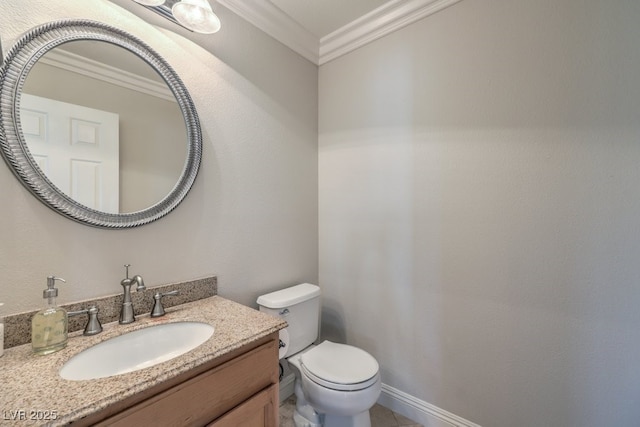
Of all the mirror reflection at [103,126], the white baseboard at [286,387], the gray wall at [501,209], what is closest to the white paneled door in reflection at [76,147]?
the mirror reflection at [103,126]

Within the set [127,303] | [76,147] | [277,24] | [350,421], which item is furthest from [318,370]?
[277,24]

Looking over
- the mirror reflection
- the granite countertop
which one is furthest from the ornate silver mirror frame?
the granite countertop

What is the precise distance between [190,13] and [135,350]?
1.38 meters

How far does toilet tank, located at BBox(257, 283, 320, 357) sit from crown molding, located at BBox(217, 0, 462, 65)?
161 cm

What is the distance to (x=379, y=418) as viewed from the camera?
1.58 metres

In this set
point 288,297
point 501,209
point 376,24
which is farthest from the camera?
point 376,24

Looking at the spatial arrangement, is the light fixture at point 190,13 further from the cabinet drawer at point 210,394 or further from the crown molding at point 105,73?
the cabinet drawer at point 210,394

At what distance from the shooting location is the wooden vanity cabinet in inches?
26.7

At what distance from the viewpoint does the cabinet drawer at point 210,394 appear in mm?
674

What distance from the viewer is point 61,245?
37.0 inches

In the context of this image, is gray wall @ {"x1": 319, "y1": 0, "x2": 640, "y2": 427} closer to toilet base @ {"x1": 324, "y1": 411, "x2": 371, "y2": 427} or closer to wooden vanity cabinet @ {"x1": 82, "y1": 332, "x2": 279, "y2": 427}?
toilet base @ {"x1": 324, "y1": 411, "x2": 371, "y2": 427}

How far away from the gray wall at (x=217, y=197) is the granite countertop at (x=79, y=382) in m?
0.21

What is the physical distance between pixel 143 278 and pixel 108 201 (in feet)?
1.16

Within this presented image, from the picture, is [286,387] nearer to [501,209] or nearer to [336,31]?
[501,209]
